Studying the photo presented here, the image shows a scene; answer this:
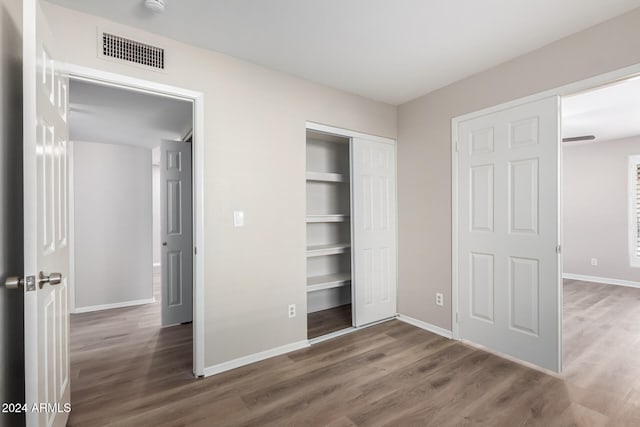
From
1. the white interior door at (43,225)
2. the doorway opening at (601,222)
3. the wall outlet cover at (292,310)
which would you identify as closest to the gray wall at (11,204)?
the white interior door at (43,225)

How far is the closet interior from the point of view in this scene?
3748 mm

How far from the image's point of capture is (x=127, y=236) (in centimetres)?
438

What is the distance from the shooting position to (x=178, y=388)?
2203mm

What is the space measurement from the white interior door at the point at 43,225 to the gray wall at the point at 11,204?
143mm

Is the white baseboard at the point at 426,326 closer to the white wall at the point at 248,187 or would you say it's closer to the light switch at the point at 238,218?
the white wall at the point at 248,187

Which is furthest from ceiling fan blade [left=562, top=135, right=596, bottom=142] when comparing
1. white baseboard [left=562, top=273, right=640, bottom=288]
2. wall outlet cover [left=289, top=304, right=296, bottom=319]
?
wall outlet cover [left=289, top=304, right=296, bottom=319]

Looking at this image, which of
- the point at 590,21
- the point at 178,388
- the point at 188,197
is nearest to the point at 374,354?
the point at 178,388

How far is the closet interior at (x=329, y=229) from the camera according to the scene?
375 centimetres

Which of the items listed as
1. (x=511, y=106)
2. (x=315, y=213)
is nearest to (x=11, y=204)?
(x=315, y=213)

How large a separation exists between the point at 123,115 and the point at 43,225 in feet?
9.12

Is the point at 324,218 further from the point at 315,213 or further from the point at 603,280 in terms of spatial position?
the point at 603,280

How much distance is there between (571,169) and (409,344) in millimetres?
5390

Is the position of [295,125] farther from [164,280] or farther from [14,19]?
[164,280]

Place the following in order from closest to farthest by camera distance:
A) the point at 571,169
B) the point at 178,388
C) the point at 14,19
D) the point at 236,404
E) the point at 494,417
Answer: the point at 14,19 → the point at 494,417 → the point at 236,404 → the point at 178,388 → the point at 571,169
